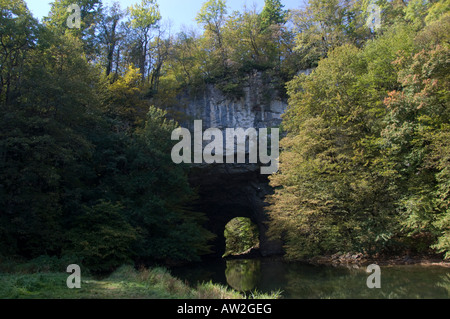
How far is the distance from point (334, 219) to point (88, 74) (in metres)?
16.9

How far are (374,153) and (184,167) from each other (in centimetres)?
1132

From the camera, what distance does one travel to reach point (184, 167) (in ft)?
67.3

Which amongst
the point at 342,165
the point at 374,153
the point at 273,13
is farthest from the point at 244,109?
the point at 273,13

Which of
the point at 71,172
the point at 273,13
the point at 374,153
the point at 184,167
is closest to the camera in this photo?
the point at 71,172

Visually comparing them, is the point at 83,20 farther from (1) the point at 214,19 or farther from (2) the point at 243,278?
(2) the point at 243,278

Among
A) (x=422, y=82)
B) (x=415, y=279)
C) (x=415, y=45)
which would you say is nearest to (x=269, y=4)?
(x=415, y=45)

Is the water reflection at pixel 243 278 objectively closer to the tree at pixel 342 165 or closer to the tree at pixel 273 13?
the tree at pixel 342 165

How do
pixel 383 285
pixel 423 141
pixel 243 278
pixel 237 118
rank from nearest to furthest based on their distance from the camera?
pixel 383 285 < pixel 423 141 < pixel 243 278 < pixel 237 118

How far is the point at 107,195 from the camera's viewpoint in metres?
17.1

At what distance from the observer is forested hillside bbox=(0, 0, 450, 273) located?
13648 mm

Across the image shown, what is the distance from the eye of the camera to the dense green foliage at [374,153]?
546 inches

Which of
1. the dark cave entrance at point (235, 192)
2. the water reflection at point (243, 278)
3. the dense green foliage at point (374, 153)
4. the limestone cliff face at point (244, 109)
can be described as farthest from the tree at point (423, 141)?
the dark cave entrance at point (235, 192)
